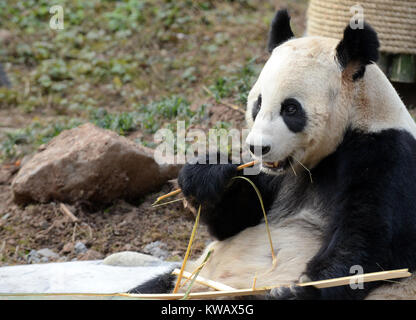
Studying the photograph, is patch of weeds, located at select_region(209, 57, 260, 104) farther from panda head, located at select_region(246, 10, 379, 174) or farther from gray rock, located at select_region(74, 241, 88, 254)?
panda head, located at select_region(246, 10, 379, 174)

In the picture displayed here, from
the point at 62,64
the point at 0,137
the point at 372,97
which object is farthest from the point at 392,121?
the point at 62,64

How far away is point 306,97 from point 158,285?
1.36 meters

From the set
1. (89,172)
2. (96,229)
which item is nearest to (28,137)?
(89,172)

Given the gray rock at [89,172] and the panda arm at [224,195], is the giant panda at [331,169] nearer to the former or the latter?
the panda arm at [224,195]

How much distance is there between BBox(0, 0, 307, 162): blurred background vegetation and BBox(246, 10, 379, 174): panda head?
8.25 feet

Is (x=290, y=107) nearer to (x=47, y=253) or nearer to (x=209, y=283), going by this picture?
(x=209, y=283)

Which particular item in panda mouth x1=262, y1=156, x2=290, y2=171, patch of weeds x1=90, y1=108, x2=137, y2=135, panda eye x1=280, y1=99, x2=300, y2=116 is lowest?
patch of weeds x1=90, y1=108, x2=137, y2=135

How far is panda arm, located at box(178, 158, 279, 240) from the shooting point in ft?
10.1

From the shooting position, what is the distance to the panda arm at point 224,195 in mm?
3092

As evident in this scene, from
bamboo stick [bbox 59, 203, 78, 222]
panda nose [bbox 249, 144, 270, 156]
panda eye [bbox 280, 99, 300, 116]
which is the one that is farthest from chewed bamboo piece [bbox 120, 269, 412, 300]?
bamboo stick [bbox 59, 203, 78, 222]

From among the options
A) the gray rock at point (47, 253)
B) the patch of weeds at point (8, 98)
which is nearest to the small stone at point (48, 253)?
the gray rock at point (47, 253)

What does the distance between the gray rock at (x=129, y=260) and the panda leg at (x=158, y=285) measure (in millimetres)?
616

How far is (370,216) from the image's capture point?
2617mm
